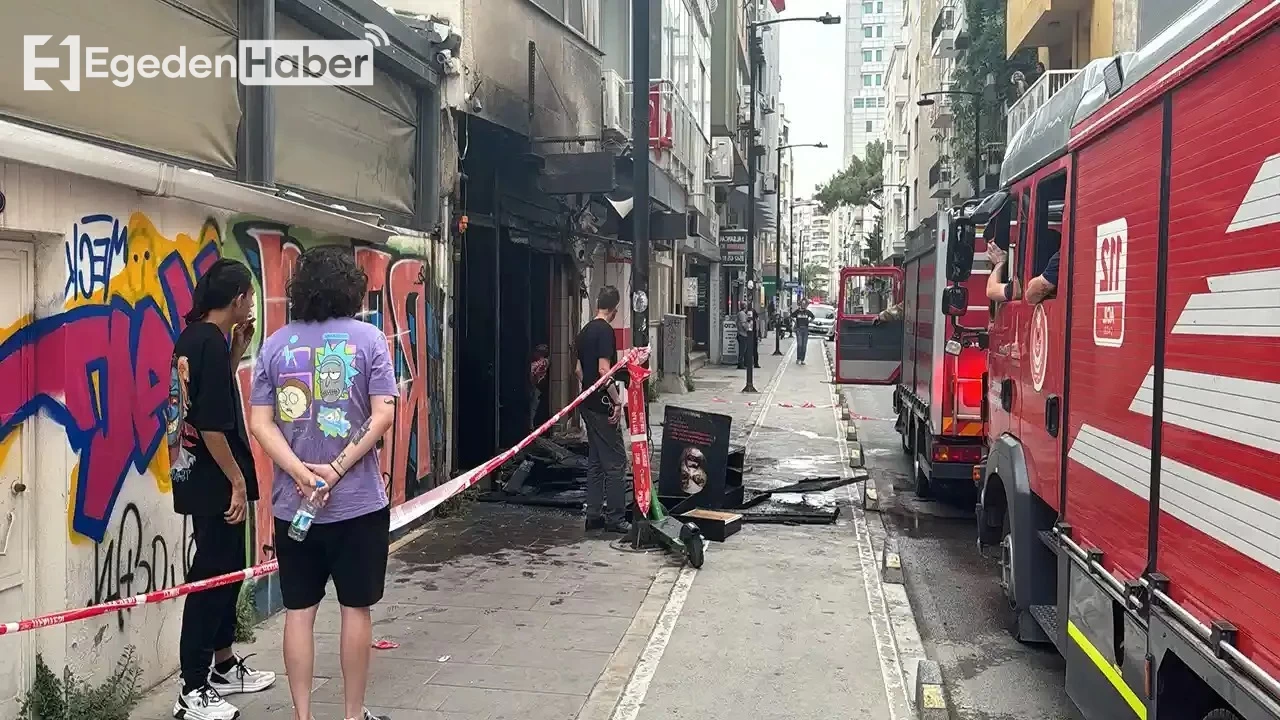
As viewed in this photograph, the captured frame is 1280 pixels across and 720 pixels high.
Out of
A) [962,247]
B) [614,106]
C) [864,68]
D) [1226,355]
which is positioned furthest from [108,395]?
[864,68]

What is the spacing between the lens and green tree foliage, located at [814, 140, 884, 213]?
8562cm

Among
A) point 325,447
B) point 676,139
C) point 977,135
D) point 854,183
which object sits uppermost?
point 854,183

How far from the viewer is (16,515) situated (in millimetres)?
4125

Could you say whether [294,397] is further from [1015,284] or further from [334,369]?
[1015,284]

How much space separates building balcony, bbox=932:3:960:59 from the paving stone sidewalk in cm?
2895

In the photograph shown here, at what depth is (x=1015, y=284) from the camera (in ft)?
20.1

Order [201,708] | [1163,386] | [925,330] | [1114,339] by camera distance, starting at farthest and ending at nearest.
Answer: [925,330] < [201,708] < [1114,339] < [1163,386]

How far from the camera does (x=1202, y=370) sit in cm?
317

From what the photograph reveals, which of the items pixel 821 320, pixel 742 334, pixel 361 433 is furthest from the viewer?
pixel 821 320

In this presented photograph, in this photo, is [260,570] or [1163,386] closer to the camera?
[1163,386]

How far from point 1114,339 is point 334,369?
116 inches

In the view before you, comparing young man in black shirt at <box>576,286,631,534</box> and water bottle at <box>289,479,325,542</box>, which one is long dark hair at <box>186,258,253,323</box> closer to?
water bottle at <box>289,479,325,542</box>

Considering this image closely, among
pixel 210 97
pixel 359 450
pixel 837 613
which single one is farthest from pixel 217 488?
pixel 837 613

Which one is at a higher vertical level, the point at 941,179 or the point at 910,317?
the point at 941,179
